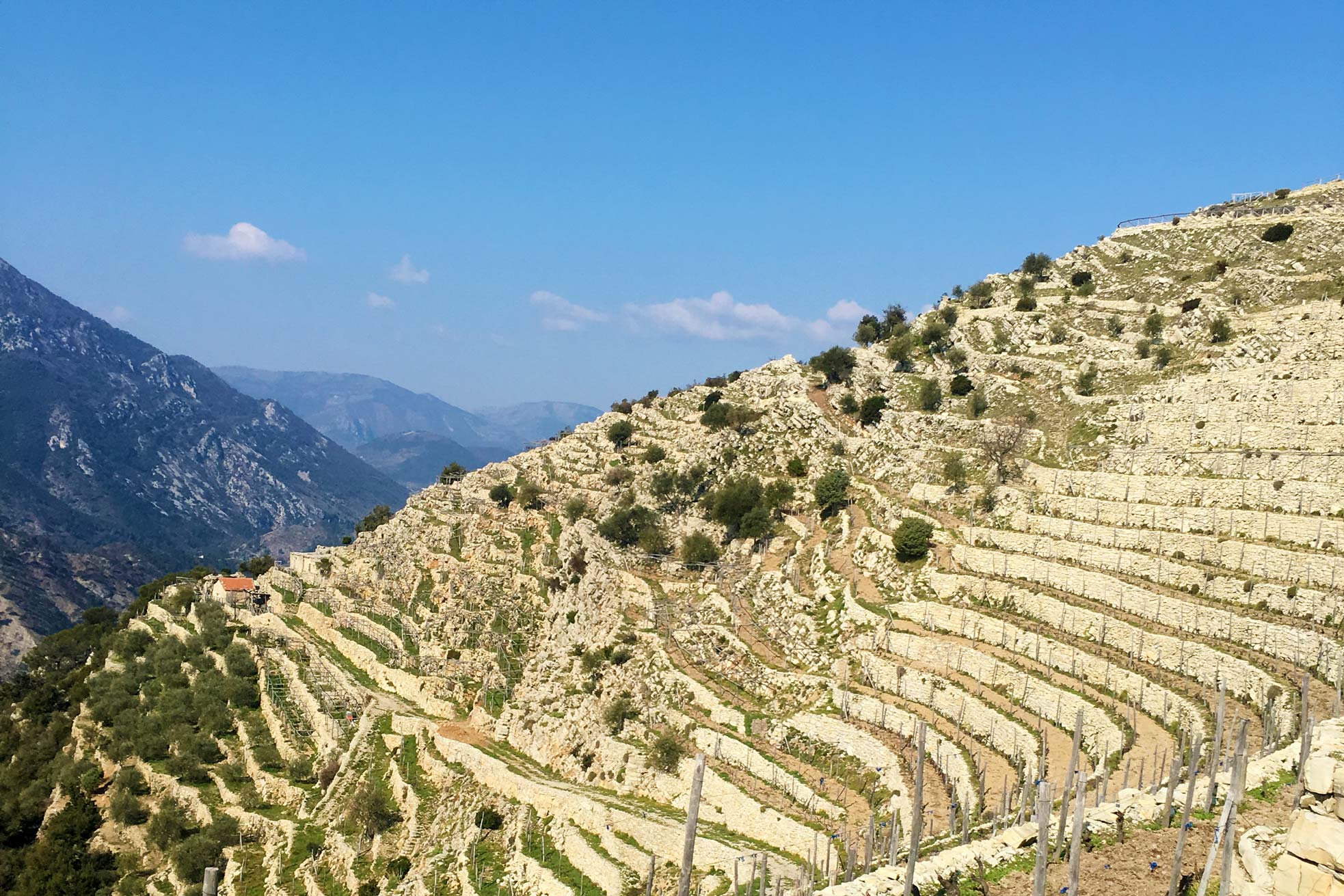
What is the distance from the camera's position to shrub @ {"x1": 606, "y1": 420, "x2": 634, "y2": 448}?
60094 mm

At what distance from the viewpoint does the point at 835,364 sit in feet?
196

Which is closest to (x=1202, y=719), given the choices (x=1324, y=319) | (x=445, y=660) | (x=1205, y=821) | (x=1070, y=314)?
(x=1205, y=821)

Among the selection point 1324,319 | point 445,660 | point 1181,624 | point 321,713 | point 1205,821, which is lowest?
point 321,713

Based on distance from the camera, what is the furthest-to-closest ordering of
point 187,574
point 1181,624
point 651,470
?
point 187,574, point 651,470, point 1181,624

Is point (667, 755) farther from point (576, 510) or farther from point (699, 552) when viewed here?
point (576, 510)

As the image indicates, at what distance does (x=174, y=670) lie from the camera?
56156 mm

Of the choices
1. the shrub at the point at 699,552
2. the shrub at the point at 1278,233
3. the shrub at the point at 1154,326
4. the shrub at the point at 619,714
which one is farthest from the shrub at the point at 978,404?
the shrub at the point at 619,714

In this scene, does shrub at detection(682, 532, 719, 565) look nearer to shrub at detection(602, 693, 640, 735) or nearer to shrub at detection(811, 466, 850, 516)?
shrub at detection(811, 466, 850, 516)

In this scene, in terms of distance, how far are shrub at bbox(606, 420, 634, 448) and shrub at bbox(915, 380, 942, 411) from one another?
58.2 feet

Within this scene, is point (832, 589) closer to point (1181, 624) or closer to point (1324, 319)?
point (1181, 624)

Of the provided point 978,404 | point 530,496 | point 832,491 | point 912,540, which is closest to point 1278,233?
point 978,404

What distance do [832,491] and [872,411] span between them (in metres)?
9.37

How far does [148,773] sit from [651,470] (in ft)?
96.9

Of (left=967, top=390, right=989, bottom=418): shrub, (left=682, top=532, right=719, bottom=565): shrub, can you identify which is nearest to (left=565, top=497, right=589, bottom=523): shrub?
(left=682, top=532, right=719, bottom=565): shrub
